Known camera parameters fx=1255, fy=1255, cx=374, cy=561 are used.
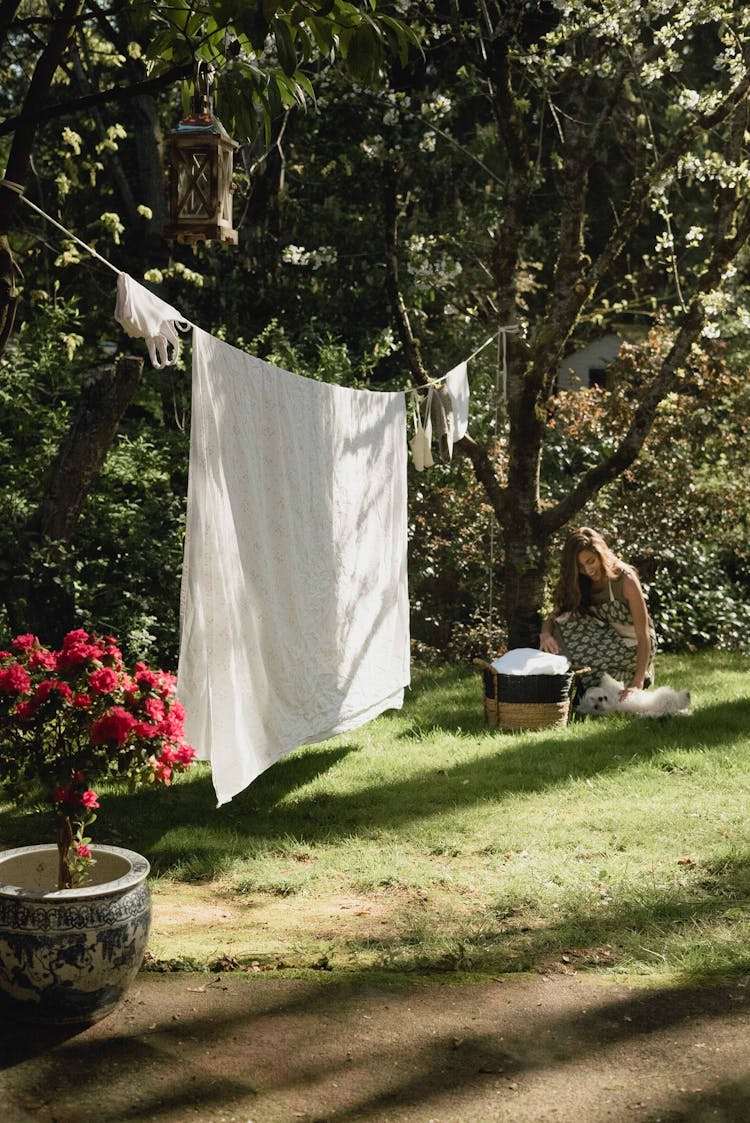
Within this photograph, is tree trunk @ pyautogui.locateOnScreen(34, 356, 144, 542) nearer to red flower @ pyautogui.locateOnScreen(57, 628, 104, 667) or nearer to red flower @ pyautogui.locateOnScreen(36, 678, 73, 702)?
red flower @ pyautogui.locateOnScreen(57, 628, 104, 667)

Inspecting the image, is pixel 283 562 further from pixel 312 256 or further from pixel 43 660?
pixel 312 256

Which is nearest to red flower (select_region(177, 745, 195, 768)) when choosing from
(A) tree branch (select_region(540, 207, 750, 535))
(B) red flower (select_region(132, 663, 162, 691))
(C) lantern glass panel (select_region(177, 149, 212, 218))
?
(B) red flower (select_region(132, 663, 162, 691))

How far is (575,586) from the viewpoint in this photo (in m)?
7.18

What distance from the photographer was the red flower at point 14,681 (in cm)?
336

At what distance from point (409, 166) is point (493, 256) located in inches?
122

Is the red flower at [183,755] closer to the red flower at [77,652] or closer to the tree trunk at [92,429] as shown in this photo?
the red flower at [77,652]

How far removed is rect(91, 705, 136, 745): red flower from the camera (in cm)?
327

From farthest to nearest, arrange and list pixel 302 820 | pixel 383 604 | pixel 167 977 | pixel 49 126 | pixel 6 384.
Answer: pixel 49 126, pixel 6 384, pixel 383 604, pixel 302 820, pixel 167 977

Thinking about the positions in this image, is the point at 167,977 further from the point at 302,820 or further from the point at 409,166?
the point at 409,166

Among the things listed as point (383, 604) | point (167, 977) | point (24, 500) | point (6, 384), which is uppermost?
point (6, 384)

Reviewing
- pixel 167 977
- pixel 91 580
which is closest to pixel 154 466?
pixel 91 580

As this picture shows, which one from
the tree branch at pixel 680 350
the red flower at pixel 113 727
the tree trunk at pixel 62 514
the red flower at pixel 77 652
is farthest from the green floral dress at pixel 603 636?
the red flower at pixel 113 727

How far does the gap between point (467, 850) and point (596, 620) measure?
2619mm

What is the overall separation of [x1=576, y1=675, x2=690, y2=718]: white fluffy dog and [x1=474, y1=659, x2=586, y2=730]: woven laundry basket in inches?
14.3
